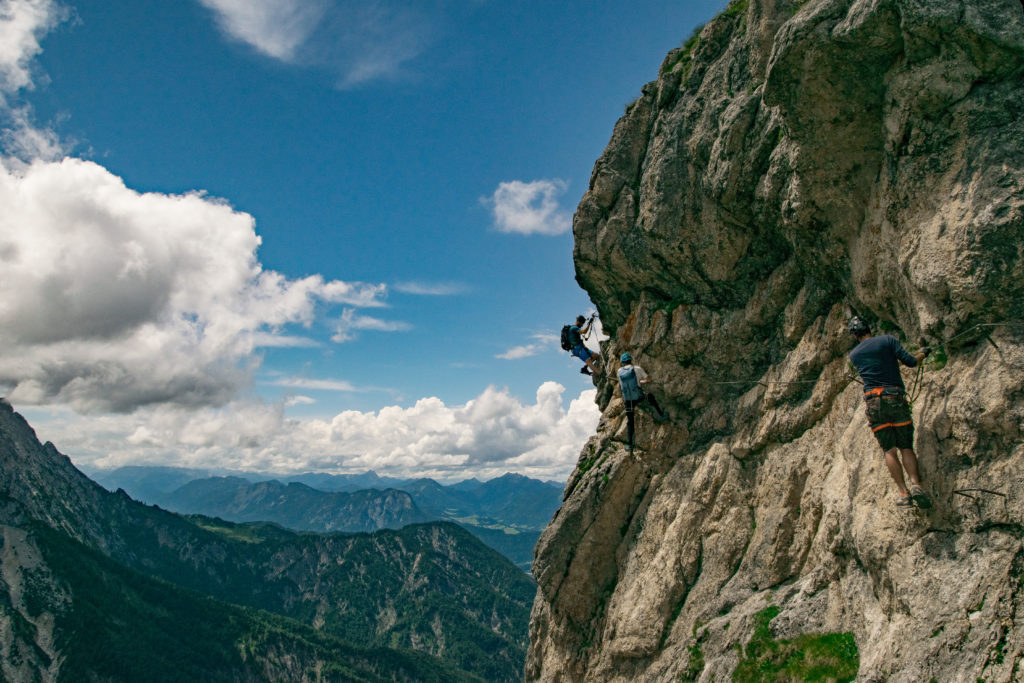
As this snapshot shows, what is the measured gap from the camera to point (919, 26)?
12.0 meters

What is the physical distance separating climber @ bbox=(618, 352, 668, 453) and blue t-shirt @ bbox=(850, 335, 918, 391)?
9646 mm

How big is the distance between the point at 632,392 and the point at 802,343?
6.44 meters

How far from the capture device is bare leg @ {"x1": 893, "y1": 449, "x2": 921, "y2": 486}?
11602 mm

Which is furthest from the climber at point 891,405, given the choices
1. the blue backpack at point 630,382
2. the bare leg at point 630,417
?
the bare leg at point 630,417

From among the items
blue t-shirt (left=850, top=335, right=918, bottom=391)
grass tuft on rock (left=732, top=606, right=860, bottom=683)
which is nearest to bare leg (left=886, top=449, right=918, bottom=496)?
blue t-shirt (left=850, top=335, right=918, bottom=391)

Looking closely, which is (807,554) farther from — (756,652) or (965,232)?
(965,232)

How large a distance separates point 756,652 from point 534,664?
1485 centimetres

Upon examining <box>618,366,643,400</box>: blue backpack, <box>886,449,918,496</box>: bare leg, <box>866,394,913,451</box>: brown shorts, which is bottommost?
<box>886,449,918,496</box>: bare leg

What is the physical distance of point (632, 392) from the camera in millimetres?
21781

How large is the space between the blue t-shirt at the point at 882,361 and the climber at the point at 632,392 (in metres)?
9.65

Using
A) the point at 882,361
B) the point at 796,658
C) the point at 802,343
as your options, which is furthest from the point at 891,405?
the point at 796,658

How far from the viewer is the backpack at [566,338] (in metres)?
28.2

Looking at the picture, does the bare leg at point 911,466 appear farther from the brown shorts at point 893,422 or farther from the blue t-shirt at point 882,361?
the blue t-shirt at point 882,361

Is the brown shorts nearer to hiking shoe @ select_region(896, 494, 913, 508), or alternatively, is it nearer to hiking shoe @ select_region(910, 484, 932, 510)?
hiking shoe @ select_region(910, 484, 932, 510)
